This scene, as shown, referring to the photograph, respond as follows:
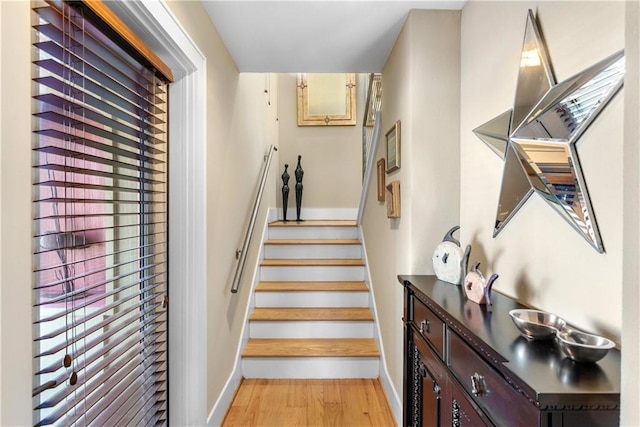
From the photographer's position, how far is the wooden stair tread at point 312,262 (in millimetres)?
3025

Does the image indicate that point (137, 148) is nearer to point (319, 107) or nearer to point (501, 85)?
point (501, 85)

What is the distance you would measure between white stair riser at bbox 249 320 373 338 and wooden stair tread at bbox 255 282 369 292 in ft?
0.94

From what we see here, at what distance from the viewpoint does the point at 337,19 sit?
167cm

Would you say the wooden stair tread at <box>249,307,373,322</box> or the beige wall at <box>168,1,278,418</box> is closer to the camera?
the beige wall at <box>168,1,278,418</box>

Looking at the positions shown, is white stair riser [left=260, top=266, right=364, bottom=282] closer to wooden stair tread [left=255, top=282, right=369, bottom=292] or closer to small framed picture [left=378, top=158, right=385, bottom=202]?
wooden stair tread [left=255, top=282, right=369, bottom=292]

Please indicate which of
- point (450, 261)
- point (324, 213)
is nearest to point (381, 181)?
point (450, 261)

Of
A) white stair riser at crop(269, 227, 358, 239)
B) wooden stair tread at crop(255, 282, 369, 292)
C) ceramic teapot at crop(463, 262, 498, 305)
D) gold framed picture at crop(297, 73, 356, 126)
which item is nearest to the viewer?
ceramic teapot at crop(463, 262, 498, 305)

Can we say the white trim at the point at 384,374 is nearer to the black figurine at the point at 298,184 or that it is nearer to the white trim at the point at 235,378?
the white trim at the point at 235,378

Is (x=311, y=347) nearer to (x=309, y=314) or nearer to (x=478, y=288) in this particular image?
(x=309, y=314)

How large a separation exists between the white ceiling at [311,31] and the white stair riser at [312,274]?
1.68 m

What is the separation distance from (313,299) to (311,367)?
1.82ft

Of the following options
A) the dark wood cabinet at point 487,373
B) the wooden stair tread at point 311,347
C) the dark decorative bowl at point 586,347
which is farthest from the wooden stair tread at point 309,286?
the dark decorative bowl at point 586,347

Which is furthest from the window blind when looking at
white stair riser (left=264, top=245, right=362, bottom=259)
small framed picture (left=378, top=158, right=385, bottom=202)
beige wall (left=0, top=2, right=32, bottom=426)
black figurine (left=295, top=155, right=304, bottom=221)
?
black figurine (left=295, top=155, right=304, bottom=221)

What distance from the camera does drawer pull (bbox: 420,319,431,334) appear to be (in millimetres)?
1272
